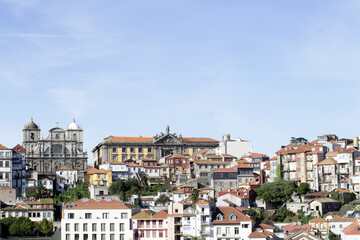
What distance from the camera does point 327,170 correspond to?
361ft

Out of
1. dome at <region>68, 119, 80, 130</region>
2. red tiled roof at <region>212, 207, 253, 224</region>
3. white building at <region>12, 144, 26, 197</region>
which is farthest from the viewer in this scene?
dome at <region>68, 119, 80, 130</region>

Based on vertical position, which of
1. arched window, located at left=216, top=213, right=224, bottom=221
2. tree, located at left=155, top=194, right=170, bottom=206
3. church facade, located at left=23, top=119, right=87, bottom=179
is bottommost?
arched window, located at left=216, top=213, right=224, bottom=221

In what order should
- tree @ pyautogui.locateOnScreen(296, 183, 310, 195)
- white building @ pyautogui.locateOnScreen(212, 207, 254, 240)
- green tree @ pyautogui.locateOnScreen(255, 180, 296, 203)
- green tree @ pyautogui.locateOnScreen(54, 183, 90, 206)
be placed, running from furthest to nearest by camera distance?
green tree @ pyautogui.locateOnScreen(54, 183, 90, 206) < tree @ pyautogui.locateOnScreen(296, 183, 310, 195) < green tree @ pyautogui.locateOnScreen(255, 180, 296, 203) < white building @ pyautogui.locateOnScreen(212, 207, 254, 240)

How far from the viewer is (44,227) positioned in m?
106

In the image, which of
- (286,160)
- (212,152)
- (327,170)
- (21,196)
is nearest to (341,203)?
(327,170)

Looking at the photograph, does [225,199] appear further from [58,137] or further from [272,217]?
[58,137]

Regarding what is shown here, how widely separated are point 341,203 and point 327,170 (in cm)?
799

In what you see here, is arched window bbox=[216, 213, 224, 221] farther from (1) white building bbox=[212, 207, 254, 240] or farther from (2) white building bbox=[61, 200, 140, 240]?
(2) white building bbox=[61, 200, 140, 240]

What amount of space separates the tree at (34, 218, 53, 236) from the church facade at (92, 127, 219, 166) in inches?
1462

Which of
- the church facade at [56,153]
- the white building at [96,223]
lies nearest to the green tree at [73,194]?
the church facade at [56,153]

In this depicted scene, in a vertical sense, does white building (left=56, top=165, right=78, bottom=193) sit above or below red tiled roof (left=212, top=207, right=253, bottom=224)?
above

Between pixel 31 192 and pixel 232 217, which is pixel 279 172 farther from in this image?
pixel 31 192

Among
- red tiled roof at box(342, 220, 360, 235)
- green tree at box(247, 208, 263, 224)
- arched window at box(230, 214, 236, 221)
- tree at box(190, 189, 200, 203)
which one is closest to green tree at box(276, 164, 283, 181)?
tree at box(190, 189, 200, 203)

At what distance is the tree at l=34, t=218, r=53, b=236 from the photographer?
105875 millimetres
